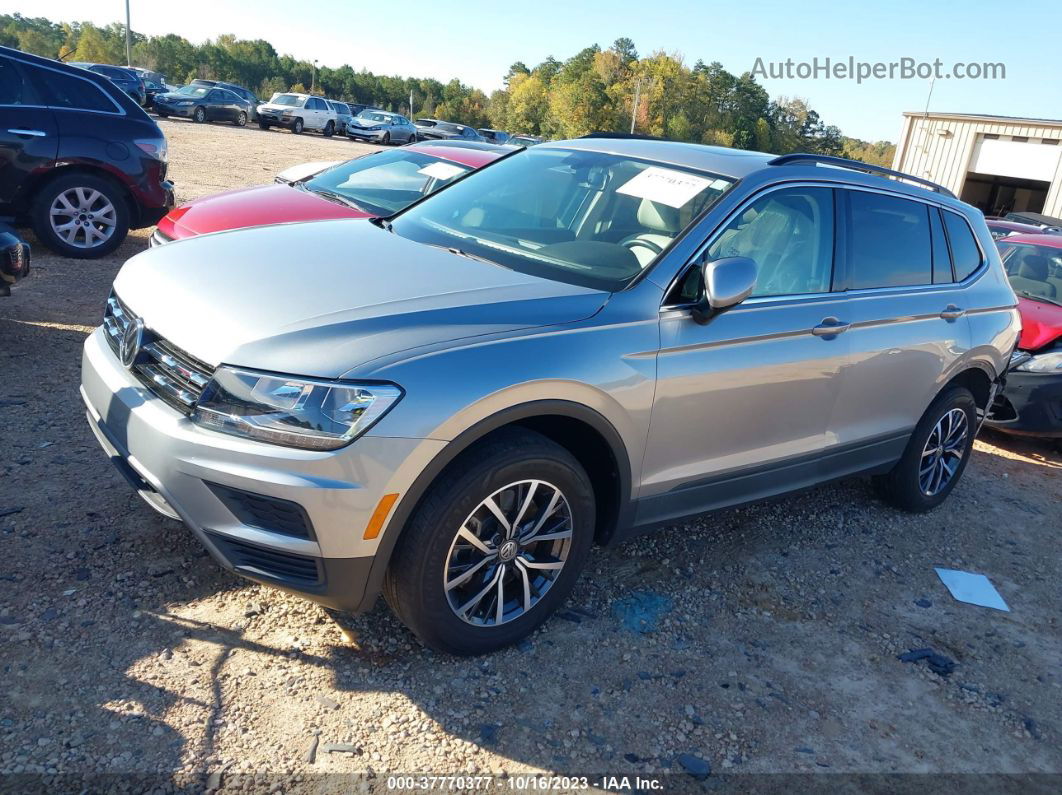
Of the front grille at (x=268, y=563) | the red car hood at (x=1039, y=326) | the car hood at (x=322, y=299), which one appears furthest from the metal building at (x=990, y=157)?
the front grille at (x=268, y=563)

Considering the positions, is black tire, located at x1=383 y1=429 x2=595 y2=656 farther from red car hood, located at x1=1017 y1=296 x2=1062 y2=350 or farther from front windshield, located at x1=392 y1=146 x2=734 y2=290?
red car hood, located at x1=1017 y1=296 x2=1062 y2=350

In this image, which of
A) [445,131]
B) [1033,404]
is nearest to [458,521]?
[1033,404]

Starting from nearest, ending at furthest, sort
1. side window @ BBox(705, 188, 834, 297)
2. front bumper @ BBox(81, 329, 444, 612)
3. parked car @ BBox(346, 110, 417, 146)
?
front bumper @ BBox(81, 329, 444, 612), side window @ BBox(705, 188, 834, 297), parked car @ BBox(346, 110, 417, 146)

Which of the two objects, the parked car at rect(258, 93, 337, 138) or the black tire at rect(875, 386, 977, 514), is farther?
the parked car at rect(258, 93, 337, 138)

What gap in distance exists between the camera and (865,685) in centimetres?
326

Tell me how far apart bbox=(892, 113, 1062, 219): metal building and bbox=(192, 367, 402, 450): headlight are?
100ft

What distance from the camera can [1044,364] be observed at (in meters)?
6.25

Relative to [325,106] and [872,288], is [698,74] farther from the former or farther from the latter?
[872,288]

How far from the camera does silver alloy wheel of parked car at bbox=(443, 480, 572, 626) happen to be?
2848 millimetres

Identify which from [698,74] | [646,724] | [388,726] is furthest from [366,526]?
[698,74]

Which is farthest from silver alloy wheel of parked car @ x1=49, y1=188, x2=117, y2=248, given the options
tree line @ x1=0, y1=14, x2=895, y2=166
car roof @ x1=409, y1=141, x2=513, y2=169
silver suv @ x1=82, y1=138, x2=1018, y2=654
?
tree line @ x1=0, y1=14, x2=895, y2=166

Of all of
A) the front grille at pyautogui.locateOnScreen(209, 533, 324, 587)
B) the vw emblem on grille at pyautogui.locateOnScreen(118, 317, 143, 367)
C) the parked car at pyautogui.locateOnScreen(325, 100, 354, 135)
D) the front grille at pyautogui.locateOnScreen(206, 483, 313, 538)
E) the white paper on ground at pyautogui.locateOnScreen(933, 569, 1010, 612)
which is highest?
the parked car at pyautogui.locateOnScreen(325, 100, 354, 135)

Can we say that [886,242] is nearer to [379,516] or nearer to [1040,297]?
[379,516]

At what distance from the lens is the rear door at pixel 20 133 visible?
23.6 ft
